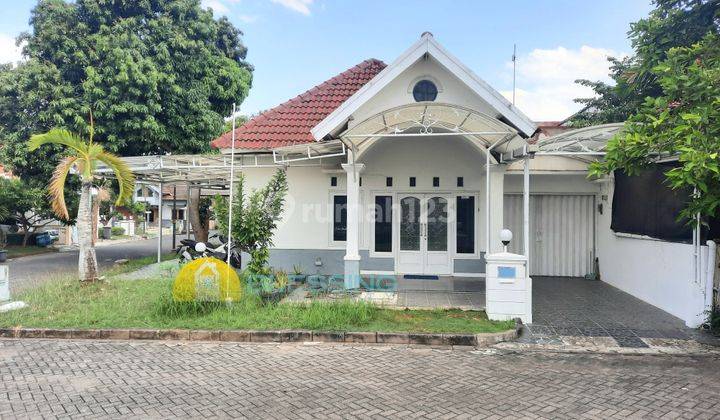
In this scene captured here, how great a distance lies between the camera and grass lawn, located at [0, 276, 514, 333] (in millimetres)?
7223

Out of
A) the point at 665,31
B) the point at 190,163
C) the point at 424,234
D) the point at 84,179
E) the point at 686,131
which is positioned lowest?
the point at 424,234

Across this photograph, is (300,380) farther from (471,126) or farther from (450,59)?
(450,59)

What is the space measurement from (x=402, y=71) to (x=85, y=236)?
786 centimetres

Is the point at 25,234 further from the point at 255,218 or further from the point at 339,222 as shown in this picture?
the point at 255,218

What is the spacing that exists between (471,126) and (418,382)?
5.36 meters

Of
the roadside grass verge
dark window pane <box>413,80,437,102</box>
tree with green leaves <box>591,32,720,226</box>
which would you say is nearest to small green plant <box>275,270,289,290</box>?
dark window pane <box>413,80,437,102</box>

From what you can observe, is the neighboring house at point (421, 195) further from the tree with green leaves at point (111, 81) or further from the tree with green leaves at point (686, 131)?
the tree with green leaves at point (111, 81)

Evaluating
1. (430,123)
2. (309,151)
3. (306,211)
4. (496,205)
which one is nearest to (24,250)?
(306,211)

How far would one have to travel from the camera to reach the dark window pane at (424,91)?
394 inches

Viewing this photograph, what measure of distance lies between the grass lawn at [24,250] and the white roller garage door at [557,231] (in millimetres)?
20395

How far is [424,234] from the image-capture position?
11.7 meters

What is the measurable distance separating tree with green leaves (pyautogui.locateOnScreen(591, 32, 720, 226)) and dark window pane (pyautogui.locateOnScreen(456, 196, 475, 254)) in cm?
461

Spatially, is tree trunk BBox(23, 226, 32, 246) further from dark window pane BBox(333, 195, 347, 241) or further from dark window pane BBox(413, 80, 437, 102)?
dark window pane BBox(413, 80, 437, 102)

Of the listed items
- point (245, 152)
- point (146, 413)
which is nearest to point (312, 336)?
point (146, 413)
